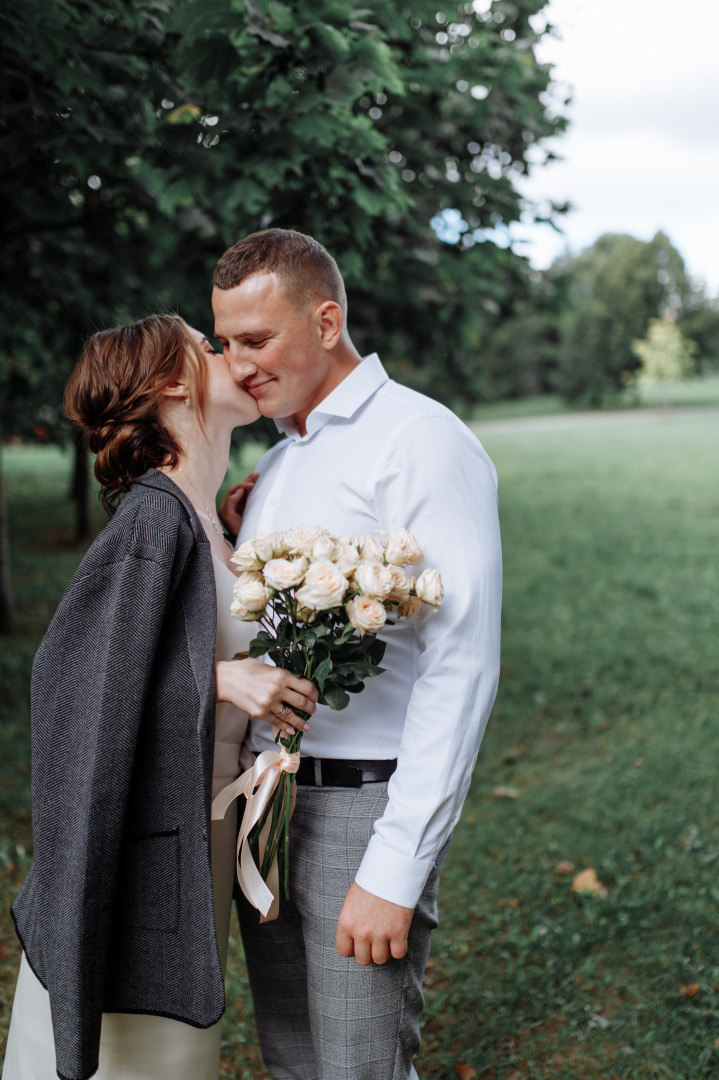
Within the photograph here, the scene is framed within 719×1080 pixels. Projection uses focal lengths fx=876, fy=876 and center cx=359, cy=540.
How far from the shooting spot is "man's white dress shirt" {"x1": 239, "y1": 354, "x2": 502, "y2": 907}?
1876mm

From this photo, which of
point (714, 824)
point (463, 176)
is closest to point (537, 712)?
point (714, 824)

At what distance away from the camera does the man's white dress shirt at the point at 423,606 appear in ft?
6.15

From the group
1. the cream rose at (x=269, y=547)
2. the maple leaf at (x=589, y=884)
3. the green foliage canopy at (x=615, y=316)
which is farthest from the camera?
the green foliage canopy at (x=615, y=316)

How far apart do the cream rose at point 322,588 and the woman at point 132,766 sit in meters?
0.21

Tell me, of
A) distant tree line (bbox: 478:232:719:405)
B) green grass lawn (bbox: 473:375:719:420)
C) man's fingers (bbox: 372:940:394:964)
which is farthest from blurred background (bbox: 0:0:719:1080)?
distant tree line (bbox: 478:232:719:405)

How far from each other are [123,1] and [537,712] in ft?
17.4

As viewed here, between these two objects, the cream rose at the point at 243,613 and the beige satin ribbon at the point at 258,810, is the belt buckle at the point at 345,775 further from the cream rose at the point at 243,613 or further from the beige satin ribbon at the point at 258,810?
the cream rose at the point at 243,613

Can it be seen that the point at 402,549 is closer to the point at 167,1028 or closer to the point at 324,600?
the point at 324,600

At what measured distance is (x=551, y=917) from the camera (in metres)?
4.10

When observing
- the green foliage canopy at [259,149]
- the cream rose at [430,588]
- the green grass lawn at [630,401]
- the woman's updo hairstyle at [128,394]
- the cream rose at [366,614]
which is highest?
the green foliage canopy at [259,149]

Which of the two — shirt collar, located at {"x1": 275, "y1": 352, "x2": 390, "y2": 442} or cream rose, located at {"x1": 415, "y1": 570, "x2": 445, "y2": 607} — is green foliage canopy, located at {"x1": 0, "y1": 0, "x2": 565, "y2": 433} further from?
cream rose, located at {"x1": 415, "y1": 570, "x2": 445, "y2": 607}

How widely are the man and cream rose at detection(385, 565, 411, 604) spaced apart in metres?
0.18

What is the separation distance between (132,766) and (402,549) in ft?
2.38

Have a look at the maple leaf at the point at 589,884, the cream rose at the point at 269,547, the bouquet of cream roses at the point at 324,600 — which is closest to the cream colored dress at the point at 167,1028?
the bouquet of cream roses at the point at 324,600
